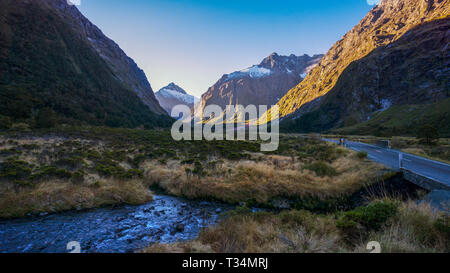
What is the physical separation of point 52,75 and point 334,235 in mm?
86123

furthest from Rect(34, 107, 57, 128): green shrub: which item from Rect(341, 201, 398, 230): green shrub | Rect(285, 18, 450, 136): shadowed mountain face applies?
Rect(285, 18, 450, 136): shadowed mountain face

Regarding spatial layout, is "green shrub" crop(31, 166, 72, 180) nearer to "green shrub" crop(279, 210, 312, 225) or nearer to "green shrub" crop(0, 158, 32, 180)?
"green shrub" crop(0, 158, 32, 180)

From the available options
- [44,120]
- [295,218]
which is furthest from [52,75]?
[295,218]

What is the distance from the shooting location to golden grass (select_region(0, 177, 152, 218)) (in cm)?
953

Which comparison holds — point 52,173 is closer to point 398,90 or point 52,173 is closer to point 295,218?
point 295,218

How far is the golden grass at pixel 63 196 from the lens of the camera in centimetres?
953

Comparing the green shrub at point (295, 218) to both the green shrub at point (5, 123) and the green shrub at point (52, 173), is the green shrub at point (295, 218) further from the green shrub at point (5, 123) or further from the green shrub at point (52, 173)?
the green shrub at point (5, 123)

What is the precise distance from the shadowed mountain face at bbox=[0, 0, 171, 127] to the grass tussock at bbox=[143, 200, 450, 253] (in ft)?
182

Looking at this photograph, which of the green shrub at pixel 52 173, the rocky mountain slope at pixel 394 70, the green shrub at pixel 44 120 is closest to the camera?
the green shrub at pixel 52 173

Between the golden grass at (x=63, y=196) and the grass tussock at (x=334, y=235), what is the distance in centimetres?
667

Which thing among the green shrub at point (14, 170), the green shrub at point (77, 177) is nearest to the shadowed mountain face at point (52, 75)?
the green shrub at point (14, 170)

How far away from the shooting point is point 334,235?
6051 mm

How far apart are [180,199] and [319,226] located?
8.84m

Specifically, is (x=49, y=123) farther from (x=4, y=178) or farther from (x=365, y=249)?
(x=365, y=249)
